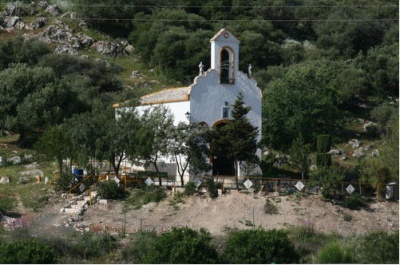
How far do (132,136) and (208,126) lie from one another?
174 inches

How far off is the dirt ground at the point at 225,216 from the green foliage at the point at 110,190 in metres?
0.57

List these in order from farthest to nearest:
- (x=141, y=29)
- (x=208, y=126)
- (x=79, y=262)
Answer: (x=141, y=29) → (x=208, y=126) → (x=79, y=262)

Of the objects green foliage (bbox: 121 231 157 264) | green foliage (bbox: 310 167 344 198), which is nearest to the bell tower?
green foliage (bbox: 310 167 344 198)

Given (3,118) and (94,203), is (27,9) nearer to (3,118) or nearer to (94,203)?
(3,118)

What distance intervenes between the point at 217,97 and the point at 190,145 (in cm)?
416

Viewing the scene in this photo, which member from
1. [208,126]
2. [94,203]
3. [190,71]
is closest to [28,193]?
[94,203]

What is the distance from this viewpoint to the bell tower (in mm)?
43219

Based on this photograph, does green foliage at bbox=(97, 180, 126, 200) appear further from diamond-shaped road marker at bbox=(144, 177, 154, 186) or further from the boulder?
the boulder

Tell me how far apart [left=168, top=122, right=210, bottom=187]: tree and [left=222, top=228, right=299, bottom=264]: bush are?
11.0m

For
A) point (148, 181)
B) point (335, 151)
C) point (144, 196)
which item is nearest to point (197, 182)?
point (148, 181)

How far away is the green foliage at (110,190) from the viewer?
38594mm

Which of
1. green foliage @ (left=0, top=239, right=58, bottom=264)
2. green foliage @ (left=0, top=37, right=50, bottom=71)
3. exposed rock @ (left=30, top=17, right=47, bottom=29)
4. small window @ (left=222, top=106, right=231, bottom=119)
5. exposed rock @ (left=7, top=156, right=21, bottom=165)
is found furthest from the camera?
exposed rock @ (left=30, top=17, right=47, bottom=29)

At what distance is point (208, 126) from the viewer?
41781 millimetres

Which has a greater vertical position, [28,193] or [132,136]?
[132,136]
